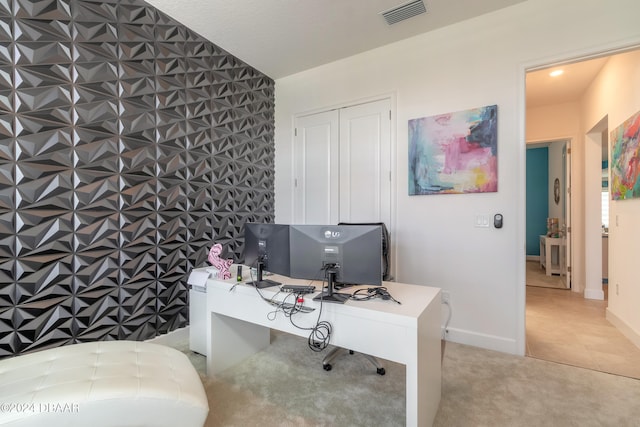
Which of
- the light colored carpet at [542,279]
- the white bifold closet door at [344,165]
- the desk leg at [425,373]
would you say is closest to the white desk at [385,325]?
the desk leg at [425,373]

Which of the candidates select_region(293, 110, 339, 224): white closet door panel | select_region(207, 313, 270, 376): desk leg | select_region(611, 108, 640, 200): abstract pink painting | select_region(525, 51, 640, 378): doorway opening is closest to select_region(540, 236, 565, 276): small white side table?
select_region(525, 51, 640, 378): doorway opening

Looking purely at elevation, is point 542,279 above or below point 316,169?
below

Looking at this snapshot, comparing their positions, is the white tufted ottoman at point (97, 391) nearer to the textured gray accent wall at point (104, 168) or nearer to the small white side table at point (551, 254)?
the textured gray accent wall at point (104, 168)

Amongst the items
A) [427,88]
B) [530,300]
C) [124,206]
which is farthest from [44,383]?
[530,300]

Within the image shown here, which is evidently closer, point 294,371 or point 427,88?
point 294,371

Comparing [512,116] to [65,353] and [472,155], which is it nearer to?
[472,155]

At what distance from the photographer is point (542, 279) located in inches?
199

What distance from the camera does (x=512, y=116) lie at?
2459 millimetres

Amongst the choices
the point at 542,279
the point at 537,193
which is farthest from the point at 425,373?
the point at 537,193

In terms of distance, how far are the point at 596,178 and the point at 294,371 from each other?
4.56 metres

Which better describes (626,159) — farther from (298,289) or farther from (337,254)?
(298,289)

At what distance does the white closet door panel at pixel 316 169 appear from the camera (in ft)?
11.4

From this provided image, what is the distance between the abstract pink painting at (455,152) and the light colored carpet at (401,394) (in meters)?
1.49

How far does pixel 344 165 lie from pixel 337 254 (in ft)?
6.38
